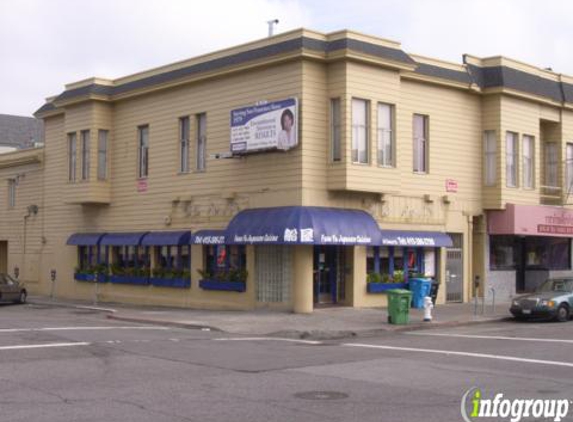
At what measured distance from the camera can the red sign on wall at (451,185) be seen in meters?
29.5

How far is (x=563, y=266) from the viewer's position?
34.4 m

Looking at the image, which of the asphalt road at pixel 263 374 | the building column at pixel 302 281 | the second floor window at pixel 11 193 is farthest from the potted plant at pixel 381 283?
the second floor window at pixel 11 193

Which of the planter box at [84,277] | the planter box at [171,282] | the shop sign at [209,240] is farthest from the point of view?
the planter box at [84,277]

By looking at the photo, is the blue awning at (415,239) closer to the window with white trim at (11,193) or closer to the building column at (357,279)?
the building column at (357,279)

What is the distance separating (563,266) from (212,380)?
2536cm

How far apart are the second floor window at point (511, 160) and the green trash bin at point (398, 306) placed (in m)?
9.99

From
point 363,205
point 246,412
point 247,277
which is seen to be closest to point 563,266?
point 363,205

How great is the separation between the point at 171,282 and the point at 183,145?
5.06m

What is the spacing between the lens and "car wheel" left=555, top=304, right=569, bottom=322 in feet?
79.5

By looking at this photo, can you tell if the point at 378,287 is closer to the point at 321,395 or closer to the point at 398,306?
the point at 398,306

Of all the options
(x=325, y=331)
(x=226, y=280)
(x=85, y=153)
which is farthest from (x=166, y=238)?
(x=325, y=331)

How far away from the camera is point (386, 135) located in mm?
26453

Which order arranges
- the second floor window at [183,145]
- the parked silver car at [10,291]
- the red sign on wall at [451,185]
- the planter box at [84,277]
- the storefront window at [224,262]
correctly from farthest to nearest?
1. the planter box at [84,277]
2. the parked silver car at [10,291]
3. the second floor window at [183,145]
4. the red sign on wall at [451,185]
5. the storefront window at [224,262]

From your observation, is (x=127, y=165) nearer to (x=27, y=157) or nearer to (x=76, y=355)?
(x=27, y=157)
